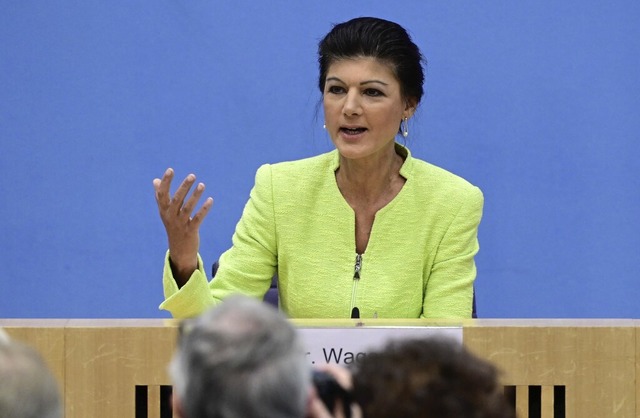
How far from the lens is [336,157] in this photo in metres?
2.54

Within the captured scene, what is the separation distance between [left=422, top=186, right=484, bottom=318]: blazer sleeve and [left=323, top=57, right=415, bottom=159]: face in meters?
0.21

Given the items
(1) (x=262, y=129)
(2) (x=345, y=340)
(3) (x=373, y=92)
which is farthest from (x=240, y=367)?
(1) (x=262, y=129)

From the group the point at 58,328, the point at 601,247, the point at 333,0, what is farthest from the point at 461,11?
the point at 58,328

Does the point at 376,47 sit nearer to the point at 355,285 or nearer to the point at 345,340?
the point at 355,285

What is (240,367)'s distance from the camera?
92 cm

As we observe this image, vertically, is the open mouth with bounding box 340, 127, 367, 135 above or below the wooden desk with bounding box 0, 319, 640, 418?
above

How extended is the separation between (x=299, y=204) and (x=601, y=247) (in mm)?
1501

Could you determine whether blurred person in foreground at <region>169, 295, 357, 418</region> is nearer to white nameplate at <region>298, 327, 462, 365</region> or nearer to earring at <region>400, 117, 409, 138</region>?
white nameplate at <region>298, 327, 462, 365</region>

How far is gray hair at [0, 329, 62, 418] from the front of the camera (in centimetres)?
91

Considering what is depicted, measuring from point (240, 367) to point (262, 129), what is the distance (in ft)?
9.16

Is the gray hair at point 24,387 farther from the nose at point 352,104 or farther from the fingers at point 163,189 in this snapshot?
the nose at point 352,104

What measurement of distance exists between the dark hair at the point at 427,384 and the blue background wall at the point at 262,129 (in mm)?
2604

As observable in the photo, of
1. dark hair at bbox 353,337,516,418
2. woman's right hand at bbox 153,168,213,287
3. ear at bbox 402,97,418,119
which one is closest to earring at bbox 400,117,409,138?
ear at bbox 402,97,418,119

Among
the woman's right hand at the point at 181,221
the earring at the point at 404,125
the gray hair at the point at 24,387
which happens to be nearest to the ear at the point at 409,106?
the earring at the point at 404,125
